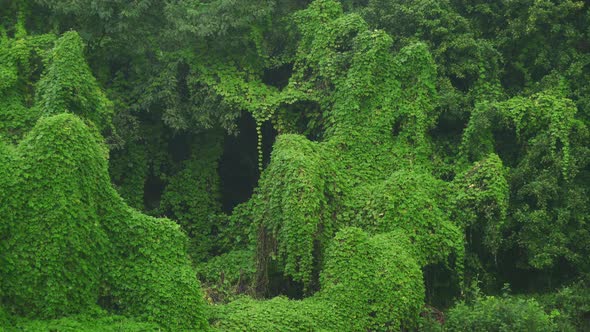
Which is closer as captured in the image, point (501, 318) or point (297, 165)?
point (501, 318)

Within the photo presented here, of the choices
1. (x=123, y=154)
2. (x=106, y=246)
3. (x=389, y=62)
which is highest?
(x=389, y=62)

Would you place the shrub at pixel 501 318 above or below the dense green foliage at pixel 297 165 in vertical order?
below

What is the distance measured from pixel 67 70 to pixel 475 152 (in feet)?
20.1

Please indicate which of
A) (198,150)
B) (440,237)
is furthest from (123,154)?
(440,237)

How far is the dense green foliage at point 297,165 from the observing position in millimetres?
8891

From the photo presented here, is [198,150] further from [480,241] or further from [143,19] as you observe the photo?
[480,241]

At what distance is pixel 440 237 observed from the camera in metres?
10.8

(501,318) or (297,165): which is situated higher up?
(297,165)

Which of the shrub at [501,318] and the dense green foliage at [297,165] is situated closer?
the dense green foliage at [297,165]

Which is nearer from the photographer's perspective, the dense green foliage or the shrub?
the dense green foliage

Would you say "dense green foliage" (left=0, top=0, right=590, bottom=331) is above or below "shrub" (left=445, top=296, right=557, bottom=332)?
above

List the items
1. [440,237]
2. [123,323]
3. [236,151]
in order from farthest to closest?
1. [236,151]
2. [440,237]
3. [123,323]

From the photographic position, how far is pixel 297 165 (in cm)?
1057

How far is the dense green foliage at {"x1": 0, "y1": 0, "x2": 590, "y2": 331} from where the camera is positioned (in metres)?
8.89
